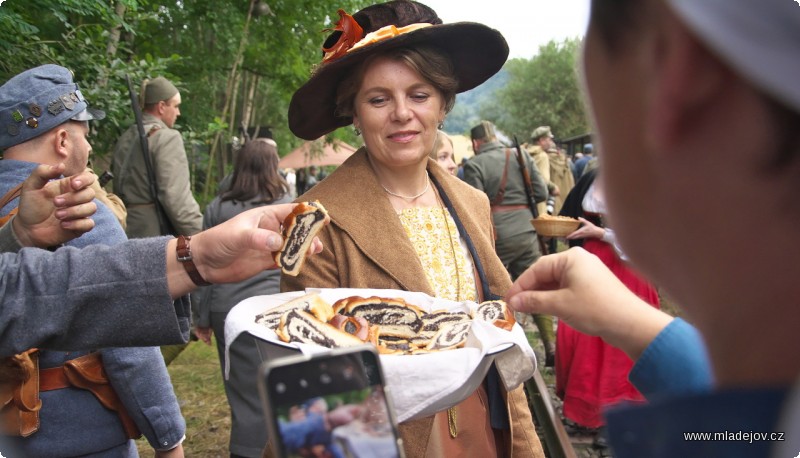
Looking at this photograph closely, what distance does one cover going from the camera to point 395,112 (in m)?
2.72

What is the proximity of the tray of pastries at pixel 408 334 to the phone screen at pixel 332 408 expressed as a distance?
787mm

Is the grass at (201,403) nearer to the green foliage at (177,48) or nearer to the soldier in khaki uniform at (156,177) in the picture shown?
the soldier in khaki uniform at (156,177)

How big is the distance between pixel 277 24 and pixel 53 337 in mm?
11502

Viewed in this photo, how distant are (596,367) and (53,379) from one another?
4436mm

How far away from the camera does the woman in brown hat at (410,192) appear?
2555 mm

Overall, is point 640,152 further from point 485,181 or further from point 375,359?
point 485,181

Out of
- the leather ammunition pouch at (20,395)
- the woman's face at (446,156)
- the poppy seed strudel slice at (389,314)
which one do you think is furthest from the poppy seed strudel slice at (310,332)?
the woman's face at (446,156)

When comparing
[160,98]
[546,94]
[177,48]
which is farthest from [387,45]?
[546,94]

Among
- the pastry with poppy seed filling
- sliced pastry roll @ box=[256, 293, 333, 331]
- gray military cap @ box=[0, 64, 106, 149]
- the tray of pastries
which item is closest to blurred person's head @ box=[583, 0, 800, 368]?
the tray of pastries

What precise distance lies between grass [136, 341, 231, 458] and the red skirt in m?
3.24

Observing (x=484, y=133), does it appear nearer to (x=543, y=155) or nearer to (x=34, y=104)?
(x=543, y=155)

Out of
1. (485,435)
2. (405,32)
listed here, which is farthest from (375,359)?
(405,32)

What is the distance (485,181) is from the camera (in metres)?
8.80

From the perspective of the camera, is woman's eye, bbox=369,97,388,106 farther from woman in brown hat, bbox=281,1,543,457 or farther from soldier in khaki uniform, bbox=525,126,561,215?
soldier in khaki uniform, bbox=525,126,561,215
